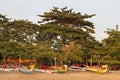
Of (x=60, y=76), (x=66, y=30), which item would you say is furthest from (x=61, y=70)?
(x=66, y=30)

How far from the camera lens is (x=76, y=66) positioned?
28.3m

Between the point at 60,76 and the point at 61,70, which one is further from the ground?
the point at 61,70

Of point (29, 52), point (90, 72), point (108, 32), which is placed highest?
point (108, 32)

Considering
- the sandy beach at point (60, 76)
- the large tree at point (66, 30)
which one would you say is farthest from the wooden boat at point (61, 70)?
the large tree at point (66, 30)

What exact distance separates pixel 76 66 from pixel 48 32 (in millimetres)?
4526

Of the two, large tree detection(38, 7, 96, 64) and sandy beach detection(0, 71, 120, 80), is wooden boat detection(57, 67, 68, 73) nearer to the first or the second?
sandy beach detection(0, 71, 120, 80)

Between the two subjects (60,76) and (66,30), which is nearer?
(60,76)

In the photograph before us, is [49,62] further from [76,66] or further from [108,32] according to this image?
[108,32]

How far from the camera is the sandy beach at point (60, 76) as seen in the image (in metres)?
22.6

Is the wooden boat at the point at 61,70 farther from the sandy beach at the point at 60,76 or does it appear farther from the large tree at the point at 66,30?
the large tree at the point at 66,30

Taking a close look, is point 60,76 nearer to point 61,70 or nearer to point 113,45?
point 61,70

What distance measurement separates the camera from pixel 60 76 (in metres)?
24.1

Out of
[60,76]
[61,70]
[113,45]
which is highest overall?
[113,45]

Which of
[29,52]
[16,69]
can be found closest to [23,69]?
[16,69]
